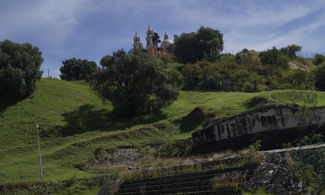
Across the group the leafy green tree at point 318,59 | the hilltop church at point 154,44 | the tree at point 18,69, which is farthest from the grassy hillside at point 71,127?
the hilltop church at point 154,44

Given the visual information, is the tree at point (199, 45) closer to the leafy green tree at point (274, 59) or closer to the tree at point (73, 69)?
the leafy green tree at point (274, 59)

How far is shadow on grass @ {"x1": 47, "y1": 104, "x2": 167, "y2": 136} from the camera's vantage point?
37.9 m

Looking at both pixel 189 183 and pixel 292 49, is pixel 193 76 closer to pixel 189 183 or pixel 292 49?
pixel 292 49

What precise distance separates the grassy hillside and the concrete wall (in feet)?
16.8

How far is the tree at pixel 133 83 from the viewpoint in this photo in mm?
39812

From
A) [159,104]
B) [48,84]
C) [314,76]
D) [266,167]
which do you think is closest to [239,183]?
[266,167]

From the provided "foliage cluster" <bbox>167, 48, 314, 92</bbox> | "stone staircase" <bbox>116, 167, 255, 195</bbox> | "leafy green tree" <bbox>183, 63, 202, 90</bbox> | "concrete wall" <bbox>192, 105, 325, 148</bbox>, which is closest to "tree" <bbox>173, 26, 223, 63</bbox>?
"foliage cluster" <bbox>167, 48, 314, 92</bbox>

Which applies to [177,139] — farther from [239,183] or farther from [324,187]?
[324,187]

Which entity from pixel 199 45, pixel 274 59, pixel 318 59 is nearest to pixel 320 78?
pixel 274 59

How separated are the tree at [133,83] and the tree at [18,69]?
959 centimetres

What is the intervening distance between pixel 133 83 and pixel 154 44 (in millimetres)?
76345

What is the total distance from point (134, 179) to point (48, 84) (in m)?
39.7

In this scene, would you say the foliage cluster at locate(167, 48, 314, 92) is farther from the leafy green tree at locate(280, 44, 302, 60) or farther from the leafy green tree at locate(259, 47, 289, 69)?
the leafy green tree at locate(280, 44, 302, 60)

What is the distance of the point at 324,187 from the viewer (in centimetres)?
800
